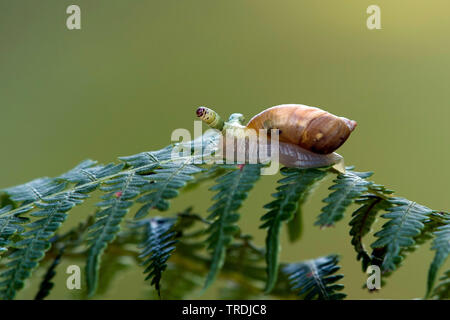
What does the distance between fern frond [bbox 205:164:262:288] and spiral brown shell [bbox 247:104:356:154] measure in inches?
9.5

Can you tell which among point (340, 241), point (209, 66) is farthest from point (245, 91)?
point (340, 241)

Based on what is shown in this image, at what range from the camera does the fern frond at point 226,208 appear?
28.9 inches

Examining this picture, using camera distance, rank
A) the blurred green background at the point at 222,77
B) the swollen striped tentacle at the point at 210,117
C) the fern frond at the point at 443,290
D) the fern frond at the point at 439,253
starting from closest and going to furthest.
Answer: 1. the fern frond at the point at 439,253
2. the fern frond at the point at 443,290
3. the swollen striped tentacle at the point at 210,117
4. the blurred green background at the point at 222,77

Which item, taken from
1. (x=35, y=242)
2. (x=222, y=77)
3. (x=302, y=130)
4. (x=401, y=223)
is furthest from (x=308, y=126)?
(x=222, y=77)

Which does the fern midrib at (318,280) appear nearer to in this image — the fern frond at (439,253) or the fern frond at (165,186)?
the fern frond at (439,253)

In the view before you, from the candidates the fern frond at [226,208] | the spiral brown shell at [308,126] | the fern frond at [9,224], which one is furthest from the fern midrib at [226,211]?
the fern frond at [9,224]

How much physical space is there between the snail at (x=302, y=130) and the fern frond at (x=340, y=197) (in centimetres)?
12

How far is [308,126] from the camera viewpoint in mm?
1103

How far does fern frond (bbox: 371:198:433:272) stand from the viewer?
77cm

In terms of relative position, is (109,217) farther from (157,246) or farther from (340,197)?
(340,197)

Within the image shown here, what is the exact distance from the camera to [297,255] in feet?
11.2

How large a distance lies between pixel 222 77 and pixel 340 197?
3878 millimetres
